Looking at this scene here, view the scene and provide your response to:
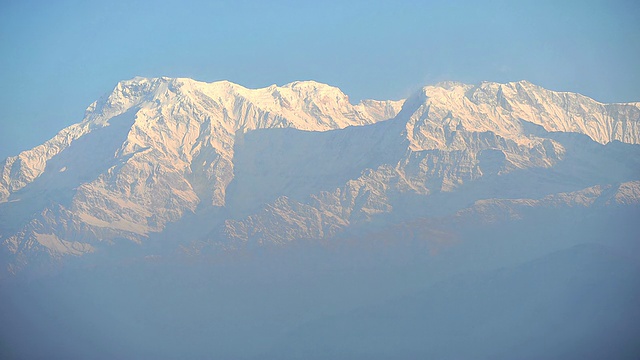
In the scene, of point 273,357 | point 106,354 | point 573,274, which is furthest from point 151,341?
point 573,274

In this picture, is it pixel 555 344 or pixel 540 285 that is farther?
pixel 540 285

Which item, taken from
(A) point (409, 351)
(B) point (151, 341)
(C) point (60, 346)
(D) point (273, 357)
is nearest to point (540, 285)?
(A) point (409, 351)

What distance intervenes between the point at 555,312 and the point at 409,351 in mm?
22719

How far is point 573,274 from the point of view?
636 feet

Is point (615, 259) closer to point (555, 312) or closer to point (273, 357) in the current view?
point (555, 312)

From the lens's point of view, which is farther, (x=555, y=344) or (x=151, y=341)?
(x=151, y=341)

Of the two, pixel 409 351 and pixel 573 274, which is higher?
pixel 573 274

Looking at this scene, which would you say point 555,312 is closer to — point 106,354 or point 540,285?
point 540,285

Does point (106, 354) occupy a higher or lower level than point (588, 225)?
lower

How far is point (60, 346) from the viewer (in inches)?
7776

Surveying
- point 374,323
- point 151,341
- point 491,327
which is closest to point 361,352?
point 374,323

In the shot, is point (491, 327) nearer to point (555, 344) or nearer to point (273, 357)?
point (555, 344)

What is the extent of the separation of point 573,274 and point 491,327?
606 inches

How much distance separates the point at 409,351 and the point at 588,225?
118 ft
